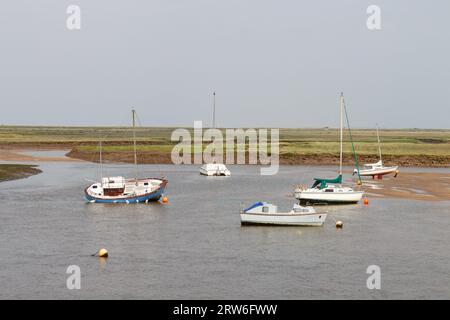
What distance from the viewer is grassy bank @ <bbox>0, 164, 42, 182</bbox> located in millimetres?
97213

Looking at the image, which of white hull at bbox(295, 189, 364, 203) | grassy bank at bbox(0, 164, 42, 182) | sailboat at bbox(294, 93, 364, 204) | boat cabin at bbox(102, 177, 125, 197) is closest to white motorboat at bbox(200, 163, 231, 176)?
grassy bank at bbox(0, 164, 42, 182)

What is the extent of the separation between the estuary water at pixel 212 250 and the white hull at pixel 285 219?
762 millimetres

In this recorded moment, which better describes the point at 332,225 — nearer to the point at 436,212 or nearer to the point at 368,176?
the point at 436,212

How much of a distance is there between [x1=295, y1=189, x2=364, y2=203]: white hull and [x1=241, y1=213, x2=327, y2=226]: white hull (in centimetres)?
Answer: 1354

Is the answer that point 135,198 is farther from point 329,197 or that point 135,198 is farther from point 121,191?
point 329,197

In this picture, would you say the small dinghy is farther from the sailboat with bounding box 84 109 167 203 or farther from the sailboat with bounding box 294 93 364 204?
the sailboat with bounding box 84 109 167 203

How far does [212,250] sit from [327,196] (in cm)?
2703

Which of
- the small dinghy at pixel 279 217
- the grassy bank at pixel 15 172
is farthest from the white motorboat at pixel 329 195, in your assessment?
the grassy bank at pixel 15 172

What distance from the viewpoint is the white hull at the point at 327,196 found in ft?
228
